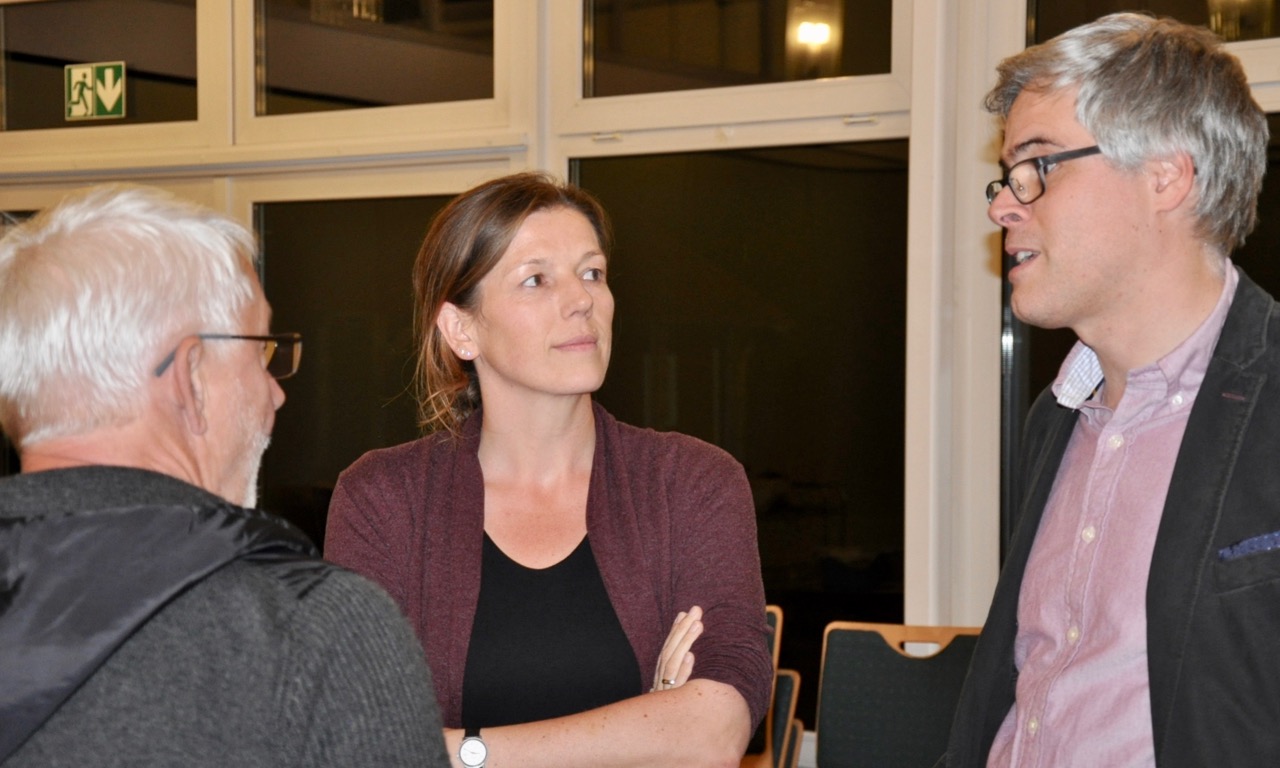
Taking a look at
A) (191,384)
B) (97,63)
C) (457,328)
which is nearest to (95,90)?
(97,63)

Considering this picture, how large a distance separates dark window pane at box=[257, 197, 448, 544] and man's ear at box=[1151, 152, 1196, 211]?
287 centimetres

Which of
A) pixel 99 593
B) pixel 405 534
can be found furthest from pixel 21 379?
pixel 405 534

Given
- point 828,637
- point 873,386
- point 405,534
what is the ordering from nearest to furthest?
1. point 405,534
2. point 828,637
3. point 873,386

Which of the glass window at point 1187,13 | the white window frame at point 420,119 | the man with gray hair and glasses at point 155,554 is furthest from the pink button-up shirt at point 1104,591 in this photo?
the white window frame at point 420,119

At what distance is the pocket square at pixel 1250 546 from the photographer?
1.49 m

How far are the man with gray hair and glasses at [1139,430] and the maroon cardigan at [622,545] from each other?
0.39m

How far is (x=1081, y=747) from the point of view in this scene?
1615mm

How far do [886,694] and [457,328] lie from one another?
140 centimetres

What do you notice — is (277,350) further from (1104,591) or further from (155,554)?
(1104,591)

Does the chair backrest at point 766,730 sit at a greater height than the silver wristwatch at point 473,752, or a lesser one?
lesser

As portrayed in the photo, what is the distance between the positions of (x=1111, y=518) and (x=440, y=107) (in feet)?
9.78

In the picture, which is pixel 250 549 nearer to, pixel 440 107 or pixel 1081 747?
pixel 1081 747

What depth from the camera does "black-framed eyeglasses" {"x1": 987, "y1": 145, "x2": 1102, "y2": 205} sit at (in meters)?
1.77

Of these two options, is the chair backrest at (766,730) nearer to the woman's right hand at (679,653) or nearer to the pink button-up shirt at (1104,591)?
the woman's right hand at (679,653)
